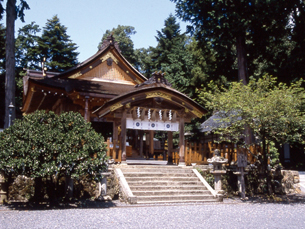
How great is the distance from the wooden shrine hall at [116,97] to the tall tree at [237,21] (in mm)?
5164

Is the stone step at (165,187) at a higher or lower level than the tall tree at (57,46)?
lower

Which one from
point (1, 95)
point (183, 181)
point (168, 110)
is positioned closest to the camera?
point (183, 181)

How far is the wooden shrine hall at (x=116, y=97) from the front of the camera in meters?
12.5

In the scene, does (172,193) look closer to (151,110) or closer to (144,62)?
(151,110)

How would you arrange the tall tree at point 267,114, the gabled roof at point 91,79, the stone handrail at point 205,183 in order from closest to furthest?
the tall tree at point 267,114, the stone handrail at point 205,183, the gabled roof at point 91,79

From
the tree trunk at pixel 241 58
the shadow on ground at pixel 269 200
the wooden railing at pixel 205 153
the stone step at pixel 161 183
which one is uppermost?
the tree trunk at pixel 241 58

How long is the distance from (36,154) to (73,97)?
6.85 metres

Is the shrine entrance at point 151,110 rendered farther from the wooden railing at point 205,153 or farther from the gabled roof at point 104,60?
the gabled roof at point 104,60

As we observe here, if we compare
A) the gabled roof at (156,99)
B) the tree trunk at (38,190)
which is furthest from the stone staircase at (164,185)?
the tree trunk at (38,190)

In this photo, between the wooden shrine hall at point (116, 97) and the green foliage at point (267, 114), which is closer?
the green foliage at point (267, 114)

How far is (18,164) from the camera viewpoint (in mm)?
7871

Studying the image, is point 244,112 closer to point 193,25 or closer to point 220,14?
point 220,14

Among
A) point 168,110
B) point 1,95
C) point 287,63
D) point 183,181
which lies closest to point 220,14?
point 287,63

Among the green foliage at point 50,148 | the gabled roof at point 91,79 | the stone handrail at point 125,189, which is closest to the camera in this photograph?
the green foliage at point 50,148
